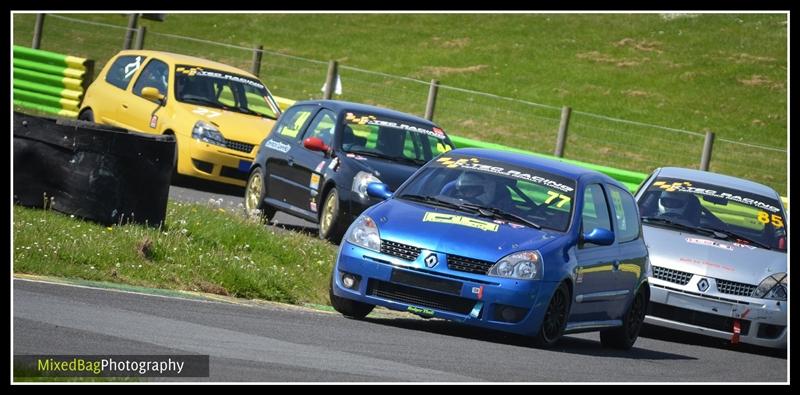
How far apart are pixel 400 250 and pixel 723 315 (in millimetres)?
3674

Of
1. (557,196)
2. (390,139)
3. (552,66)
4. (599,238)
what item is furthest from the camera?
(552,66)

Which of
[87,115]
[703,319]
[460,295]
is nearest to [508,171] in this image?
[460,295]

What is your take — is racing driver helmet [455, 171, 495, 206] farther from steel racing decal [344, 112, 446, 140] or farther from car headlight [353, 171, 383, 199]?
steel racing decal [344, 112, 446, 140]

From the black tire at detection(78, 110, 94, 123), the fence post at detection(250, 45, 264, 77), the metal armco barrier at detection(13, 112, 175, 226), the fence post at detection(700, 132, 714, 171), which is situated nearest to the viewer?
the metal armco barrier at detection(13, 112, 175, 226)

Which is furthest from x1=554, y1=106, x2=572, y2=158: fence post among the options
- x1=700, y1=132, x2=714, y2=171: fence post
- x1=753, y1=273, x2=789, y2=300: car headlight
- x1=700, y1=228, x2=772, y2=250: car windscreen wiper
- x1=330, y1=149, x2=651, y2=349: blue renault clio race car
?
x1=330, y1=149, x2=651, y2=349: blue renault clio race car

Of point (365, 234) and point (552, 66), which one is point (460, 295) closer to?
point (365, 234)

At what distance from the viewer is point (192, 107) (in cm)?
2067

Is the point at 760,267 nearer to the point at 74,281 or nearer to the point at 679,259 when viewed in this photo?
the point at 679,259

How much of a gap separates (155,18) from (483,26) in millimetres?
19957

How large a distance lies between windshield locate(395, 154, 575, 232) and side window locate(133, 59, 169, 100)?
9930mm

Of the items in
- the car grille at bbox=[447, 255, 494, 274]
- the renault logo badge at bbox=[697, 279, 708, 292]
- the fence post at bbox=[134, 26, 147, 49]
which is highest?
the fence post at bbox=[134, 26, 147, 49]

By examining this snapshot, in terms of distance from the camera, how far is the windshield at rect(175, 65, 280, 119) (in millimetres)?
21086

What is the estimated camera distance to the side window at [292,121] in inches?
690

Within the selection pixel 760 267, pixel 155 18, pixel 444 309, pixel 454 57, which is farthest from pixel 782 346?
pixel 454 57
